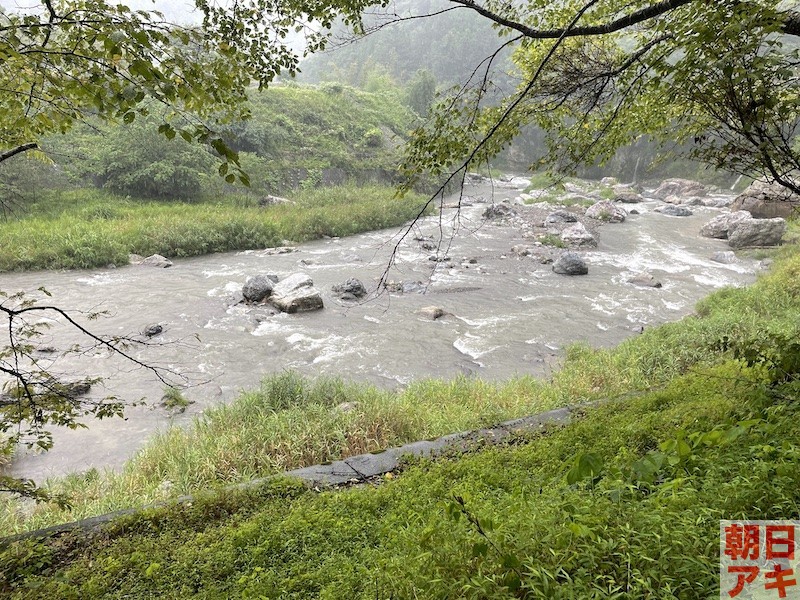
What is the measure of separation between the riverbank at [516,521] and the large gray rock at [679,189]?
30185 mm

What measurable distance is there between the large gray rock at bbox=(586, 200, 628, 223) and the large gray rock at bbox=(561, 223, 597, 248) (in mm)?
4376

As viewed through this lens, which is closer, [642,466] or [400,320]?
[642,466]

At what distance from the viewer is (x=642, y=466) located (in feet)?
6.29

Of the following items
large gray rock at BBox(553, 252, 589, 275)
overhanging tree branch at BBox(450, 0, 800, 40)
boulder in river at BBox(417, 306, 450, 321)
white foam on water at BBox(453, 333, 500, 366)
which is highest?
overhanging tree branch at BBox(450, 0, 800, 40)

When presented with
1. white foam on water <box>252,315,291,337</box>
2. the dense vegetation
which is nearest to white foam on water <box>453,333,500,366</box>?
white foam on water <box>252,315,291,337</box>

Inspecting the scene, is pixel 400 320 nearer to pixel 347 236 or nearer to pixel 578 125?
pixel 578 125

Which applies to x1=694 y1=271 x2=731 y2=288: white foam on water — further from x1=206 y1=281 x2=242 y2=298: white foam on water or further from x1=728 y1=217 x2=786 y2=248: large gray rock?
x1=206 y1=281 x2=242 y2=298: white foam on water

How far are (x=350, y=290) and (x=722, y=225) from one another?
57.6 ft

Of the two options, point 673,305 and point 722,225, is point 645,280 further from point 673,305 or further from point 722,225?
point 722,225

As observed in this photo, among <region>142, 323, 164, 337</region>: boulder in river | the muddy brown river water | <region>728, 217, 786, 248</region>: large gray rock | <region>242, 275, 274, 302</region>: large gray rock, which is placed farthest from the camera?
<region>728, 217, 786, 248</region>: large gray rock

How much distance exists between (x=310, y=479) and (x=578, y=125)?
4956 millimetres

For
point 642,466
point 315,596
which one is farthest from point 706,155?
point 315,596

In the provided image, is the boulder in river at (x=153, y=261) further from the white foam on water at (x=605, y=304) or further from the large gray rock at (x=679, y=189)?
the large gray rock at (x=679, y=189)

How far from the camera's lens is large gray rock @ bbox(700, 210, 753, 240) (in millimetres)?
19797
